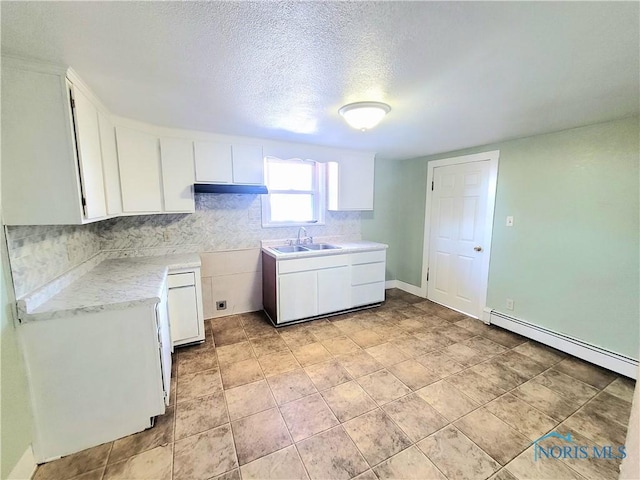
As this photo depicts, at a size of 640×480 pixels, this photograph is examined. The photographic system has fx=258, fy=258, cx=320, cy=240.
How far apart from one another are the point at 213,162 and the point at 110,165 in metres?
0.95

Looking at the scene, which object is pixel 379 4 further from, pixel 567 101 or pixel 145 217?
pixel 145 217

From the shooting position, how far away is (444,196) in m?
3.76

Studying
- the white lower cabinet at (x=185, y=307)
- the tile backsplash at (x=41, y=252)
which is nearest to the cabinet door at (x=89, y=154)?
the tile backsplash at (x=41, y=252)

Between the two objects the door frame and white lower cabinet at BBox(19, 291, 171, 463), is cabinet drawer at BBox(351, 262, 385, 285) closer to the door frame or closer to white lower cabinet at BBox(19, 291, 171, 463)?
the door frame

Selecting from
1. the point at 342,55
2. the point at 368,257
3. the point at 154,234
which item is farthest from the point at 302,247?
the point at 342,55

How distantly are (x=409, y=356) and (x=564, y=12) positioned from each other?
8.41 feet

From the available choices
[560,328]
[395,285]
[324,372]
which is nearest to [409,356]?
[324,372]

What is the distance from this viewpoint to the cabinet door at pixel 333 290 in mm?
3320

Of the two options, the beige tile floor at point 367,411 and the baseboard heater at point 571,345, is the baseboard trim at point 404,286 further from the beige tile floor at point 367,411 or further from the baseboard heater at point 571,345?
the beige tile floor at point 367,411

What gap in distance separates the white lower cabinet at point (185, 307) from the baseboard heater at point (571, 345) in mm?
3458

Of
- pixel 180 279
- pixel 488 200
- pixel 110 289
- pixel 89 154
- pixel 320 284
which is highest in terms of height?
pixel 89 154

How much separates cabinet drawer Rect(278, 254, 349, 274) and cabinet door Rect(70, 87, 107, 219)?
1.71 m

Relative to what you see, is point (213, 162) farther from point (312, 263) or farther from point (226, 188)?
point (312, 263)

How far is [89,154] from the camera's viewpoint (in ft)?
5.61
